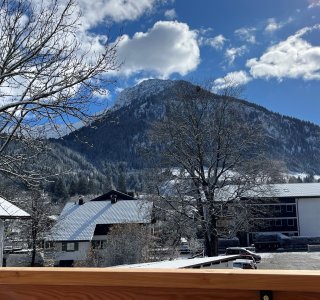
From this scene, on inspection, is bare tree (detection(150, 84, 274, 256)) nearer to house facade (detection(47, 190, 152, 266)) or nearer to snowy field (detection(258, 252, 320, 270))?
snowy field (detection(258, 252, 320, 270))

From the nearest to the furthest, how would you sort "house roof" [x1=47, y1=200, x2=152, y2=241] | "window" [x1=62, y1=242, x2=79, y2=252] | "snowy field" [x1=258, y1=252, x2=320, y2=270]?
"snowy field" [x1=258, y1=252, x2=320, y2=270] → "window" [x1=62, y1=242, x2=79, y2=252] → "house roof" [x1=47, y1=200, x2=152, y2=241]

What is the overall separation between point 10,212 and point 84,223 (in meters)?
42.0

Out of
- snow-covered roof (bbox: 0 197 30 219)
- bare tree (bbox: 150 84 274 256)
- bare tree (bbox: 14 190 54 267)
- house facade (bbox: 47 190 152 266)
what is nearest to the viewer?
snow-covered roof (bbox: 0 197 30 219)

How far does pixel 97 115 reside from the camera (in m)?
8.45

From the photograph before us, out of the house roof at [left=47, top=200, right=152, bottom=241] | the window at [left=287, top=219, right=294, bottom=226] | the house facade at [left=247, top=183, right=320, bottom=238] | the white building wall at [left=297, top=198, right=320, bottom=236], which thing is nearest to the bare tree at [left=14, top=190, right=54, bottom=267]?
the house roof at [left=47, top=200, right=152, bottom=241]

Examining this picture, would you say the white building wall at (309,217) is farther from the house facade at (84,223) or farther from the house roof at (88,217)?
the house facade at (84,223)

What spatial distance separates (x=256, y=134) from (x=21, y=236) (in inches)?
976

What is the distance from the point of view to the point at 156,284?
6.08ft

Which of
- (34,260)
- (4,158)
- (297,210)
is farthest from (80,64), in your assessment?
(297,210)

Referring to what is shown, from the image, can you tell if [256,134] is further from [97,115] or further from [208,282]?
[208,282]

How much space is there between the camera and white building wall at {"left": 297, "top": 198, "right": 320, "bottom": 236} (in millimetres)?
58219

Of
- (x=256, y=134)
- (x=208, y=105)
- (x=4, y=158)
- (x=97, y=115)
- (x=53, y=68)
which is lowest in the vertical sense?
(x=4, y=158)

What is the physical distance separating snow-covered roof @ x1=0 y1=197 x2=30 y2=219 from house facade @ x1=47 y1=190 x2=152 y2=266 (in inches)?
1316

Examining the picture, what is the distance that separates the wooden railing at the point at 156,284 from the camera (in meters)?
1.70
